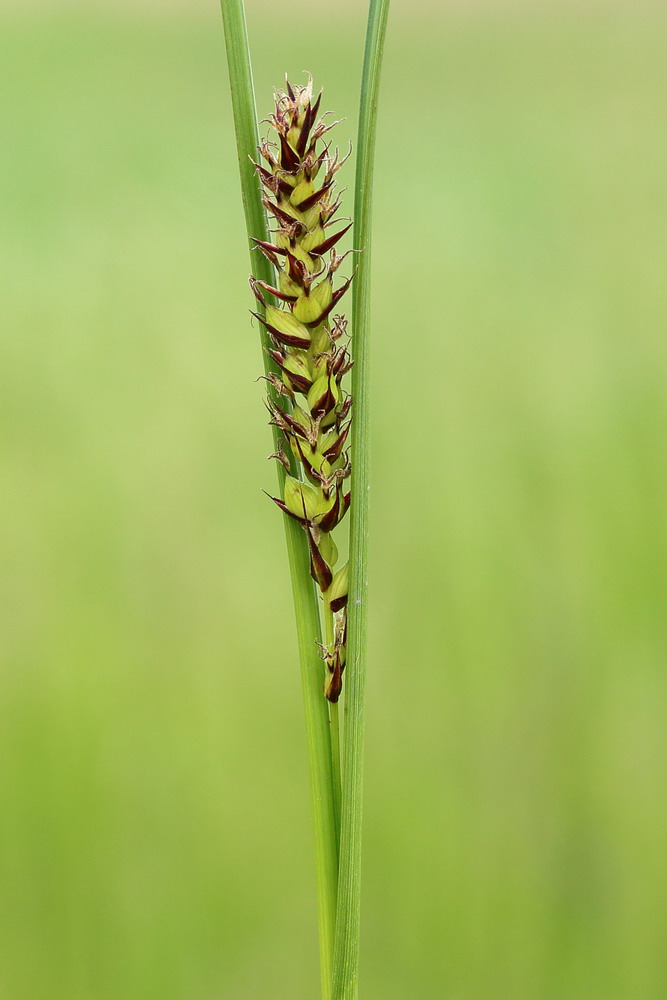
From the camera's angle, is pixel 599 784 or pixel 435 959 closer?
pixel 435 959

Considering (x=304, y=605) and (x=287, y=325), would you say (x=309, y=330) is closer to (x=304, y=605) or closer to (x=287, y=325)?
(x=287, y=325)

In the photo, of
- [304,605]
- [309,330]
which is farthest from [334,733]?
[309,330]

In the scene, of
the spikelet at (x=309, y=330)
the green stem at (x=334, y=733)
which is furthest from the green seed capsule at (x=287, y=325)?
the green stem at (x=334, y=733)

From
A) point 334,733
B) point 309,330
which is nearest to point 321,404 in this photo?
point 309,330

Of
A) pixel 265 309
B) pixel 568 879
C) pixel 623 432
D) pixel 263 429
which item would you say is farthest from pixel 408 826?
pixel 265 309

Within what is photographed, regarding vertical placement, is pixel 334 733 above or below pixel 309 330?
below

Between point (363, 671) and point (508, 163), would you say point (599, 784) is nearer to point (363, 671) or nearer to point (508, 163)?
point (363, 671)
